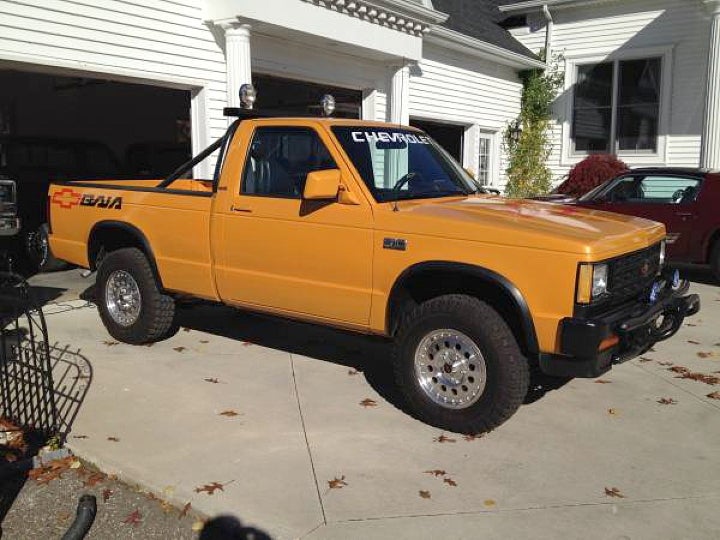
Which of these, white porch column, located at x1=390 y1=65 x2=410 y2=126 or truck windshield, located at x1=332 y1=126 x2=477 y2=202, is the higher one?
white porch column, located at x1=390 y1=65 x2=410 y2=126

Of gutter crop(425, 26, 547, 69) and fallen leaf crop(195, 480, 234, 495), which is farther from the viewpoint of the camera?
gutter crop(425, 26, 547, 69)

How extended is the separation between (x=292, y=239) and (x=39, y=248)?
6490 mm

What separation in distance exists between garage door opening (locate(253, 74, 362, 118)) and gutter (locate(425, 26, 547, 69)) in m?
2.05

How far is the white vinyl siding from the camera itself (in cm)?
1386

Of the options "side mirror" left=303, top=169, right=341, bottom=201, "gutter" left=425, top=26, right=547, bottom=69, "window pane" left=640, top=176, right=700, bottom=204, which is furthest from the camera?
"gutter" left=425, top=26, right=547, bottom=69

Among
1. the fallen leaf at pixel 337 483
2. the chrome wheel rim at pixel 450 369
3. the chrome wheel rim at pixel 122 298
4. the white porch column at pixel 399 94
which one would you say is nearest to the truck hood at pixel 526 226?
the chrome wheel rim at pixel 450 369

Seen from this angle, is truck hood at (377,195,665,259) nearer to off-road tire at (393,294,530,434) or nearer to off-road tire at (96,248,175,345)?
off-road tire at (393,294,530,434)

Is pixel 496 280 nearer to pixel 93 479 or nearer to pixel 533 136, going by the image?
pixel 93 479

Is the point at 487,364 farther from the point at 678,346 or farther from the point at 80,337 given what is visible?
the point at 80,337

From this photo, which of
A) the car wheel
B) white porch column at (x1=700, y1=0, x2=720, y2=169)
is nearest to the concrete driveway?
the car wheel

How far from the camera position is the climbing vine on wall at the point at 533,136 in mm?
16891

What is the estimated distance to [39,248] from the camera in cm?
987

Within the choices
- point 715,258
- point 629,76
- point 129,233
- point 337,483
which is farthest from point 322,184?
point 629,76

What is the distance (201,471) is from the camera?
12.6 feet
